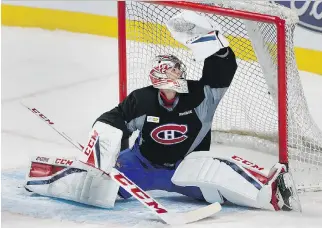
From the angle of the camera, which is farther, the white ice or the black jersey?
the black jersey

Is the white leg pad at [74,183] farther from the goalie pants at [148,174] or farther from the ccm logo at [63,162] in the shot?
the goalie pants at [148,174]

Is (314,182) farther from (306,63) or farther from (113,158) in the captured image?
(306,63)

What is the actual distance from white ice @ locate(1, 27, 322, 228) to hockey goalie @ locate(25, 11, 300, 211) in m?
0.04

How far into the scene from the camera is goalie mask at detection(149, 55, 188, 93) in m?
2.41

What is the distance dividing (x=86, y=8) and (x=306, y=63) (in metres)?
1.23

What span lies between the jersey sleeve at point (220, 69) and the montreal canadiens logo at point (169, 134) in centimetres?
15

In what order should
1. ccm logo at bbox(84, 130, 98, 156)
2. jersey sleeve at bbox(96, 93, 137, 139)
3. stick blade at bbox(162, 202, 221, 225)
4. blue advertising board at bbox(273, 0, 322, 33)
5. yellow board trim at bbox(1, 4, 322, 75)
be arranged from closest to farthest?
1. stick blade at bbox(162, 202, 221, 225)
2. ccm logo at bbox(84, 130, 98, 156)
3. jersey sleeve at bbox(96, 93, 137, 139)
4. blue advertising board at bbox(273, 0, 322, 33)
5. yellow board trim at bbox(1, 4, 322, 75)

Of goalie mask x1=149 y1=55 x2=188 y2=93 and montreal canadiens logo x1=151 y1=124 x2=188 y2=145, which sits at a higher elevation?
goalie mask x1=149 y1=55 x2=188 y2=93

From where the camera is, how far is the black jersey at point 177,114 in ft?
8.11

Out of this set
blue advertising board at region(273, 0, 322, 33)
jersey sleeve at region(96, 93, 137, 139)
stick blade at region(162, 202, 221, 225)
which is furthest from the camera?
blue advertising board at region(273, 0, 322, 33)

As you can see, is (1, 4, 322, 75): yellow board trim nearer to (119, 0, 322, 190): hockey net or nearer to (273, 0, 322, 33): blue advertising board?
(273, 0, 322, 33): blue advertising board

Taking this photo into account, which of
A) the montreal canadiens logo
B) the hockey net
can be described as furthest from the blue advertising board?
the montreal canadiens logo

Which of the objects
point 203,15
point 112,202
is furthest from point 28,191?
point 203,15

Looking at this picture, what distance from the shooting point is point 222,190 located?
239 centimetres
